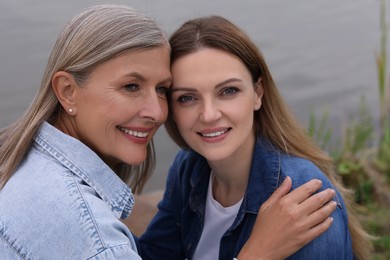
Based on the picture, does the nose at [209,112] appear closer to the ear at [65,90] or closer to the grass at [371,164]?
the ear at [65,90]

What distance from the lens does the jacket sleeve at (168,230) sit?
292 centimetres

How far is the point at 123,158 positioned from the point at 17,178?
1.24 feet

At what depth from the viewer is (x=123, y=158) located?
7.16 ft

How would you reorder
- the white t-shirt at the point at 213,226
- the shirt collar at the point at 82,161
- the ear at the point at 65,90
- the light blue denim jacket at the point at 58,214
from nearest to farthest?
1. the light blue denim jacket at the point at 58,214
2. the shirt collar at the point at 82,161
3. the ear at the point at 65,90
4. the white t-shirt at the point at 213,226

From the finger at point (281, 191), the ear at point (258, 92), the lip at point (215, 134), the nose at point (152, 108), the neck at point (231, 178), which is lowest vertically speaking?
the neck at point (231, 178)

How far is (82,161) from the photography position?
2.01m

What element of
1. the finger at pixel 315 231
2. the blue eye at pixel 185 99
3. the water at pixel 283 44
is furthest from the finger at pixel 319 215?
the water at pixel 283 44

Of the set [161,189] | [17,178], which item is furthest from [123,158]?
[161,189]

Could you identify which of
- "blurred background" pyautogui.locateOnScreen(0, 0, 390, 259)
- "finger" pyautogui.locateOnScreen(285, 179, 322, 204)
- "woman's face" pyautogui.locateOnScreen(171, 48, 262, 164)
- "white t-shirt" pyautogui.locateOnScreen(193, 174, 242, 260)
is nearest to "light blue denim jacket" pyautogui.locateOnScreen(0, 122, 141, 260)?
"woman's face" pyautogui.locateOnScreen(171, 48, 262, 164)

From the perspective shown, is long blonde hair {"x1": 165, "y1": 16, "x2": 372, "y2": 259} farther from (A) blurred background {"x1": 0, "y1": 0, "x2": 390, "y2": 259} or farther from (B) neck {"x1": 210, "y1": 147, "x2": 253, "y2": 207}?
(A) blurred background {"x1": 0, "y1": 0, "x2": 390, "y2": 259}

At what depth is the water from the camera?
5.57 meters

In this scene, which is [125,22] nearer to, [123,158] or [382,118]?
[123,158]

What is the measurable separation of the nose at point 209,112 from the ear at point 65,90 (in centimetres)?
48

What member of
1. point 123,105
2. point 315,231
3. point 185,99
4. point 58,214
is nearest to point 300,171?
point 315,231
